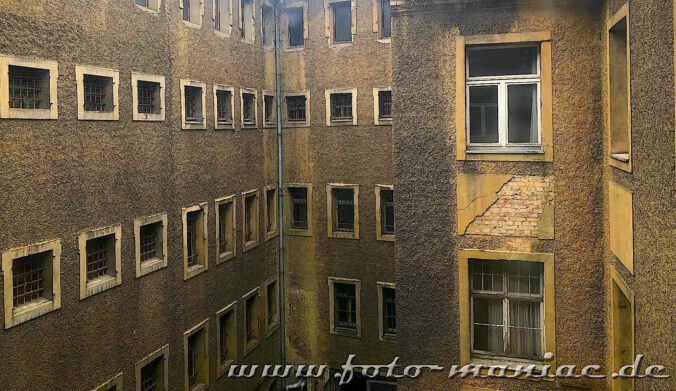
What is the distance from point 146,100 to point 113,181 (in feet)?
8.74

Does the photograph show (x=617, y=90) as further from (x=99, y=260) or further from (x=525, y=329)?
(x=99, y=260)

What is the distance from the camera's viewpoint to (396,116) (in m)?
9.96

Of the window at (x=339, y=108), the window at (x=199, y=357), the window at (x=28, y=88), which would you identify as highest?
Answer: the window at (x=339, y=108)

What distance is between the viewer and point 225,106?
18578 millimetres

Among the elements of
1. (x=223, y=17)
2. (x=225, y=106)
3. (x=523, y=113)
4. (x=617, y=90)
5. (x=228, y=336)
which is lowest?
(x=228, y=336)

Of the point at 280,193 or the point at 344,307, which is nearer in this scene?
the point at 344,307

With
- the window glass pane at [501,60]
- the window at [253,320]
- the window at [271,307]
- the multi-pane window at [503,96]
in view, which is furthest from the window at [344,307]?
the window glass pane at [501,60]

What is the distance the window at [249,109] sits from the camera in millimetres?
19656

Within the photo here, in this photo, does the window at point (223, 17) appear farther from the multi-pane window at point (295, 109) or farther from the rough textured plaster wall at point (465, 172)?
the rough textured plaster wall at point (465, 172)

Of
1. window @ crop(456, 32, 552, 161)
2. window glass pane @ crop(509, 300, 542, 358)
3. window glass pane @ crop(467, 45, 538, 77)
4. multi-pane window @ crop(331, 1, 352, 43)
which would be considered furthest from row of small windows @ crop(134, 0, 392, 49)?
window glass pane @ crop(509, 300, 542, 358)

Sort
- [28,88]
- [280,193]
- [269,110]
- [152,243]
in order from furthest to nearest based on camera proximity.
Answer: [280,193]
[269,110]
[152,243]
[28,88]

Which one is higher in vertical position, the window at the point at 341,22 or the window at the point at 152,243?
the window at the point at 341,22

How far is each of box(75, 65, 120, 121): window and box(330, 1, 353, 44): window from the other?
33.0ft

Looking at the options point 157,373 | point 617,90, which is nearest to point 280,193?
point 157,373
